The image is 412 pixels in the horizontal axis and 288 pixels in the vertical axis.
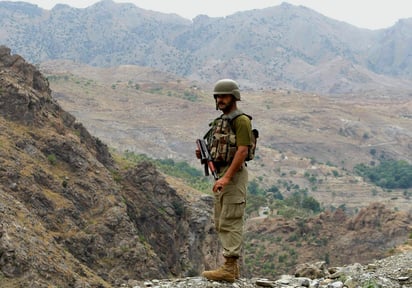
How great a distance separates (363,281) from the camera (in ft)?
24.3

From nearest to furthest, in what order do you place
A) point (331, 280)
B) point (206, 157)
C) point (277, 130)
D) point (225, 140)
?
point (225, 140) < point (206, 157) < point (331, 280) < point (277, 130)

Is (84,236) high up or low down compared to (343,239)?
up

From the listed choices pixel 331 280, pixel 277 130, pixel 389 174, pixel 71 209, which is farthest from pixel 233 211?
pixel 277 130

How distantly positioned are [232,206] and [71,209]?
11385 mm

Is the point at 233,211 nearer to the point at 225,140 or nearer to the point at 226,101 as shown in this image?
the point at 225,140

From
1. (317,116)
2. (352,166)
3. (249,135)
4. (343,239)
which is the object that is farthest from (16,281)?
(317,116)

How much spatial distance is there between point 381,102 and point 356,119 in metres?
49.9

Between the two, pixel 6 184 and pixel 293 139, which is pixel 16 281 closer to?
pixel 6 184

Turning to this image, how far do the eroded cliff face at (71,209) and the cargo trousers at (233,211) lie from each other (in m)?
5.51

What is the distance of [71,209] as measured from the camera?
17.5 metres

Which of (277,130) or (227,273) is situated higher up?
(227,273)

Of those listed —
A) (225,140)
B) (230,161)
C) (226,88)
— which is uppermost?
(226,88)

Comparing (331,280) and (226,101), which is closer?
(226,101)

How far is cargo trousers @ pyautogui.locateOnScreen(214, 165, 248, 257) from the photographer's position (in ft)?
23.0
